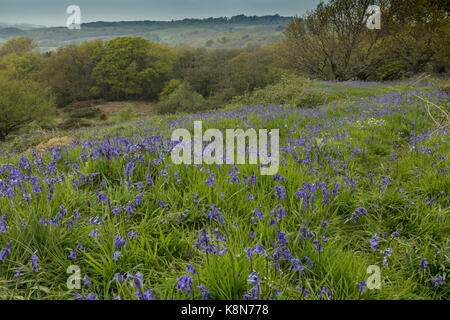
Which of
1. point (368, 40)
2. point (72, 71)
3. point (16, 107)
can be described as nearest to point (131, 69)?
point (72, 71)

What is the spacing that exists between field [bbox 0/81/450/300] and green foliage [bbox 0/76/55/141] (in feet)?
115

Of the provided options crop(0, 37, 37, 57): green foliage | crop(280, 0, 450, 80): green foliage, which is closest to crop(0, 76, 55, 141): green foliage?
crop(280, 0, 450, 80): green foliage

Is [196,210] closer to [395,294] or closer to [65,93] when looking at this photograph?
[395,294]

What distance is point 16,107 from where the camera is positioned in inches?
1276

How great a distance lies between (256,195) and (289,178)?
0.62 metres

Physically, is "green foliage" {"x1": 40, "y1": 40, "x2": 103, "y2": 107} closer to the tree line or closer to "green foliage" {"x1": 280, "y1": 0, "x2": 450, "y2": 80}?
the tree line

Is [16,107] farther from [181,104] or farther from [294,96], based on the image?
[294,96]

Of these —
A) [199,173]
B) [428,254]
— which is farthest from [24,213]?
[428,254]

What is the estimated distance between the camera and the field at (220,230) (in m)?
2.01

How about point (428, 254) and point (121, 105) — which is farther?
point (121, 105)

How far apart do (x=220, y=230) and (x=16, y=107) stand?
39715mm

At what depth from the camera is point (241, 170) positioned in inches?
156
